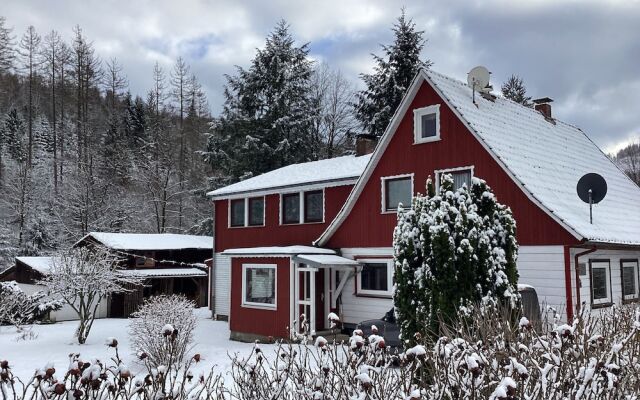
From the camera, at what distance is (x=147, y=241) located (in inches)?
1113

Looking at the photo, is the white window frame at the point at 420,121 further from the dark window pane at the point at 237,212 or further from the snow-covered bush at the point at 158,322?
the dark window pane at the point at 237,212

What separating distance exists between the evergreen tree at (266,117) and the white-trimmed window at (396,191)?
19.1m

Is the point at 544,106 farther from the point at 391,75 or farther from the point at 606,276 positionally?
the point at 391,75

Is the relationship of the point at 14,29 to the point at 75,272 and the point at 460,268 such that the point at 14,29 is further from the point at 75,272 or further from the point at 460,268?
the point at 460,268

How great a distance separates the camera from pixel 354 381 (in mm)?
4215

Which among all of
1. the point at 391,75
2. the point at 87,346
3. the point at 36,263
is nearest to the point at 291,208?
the point at 87,346

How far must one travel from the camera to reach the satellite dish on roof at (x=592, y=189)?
13492mm

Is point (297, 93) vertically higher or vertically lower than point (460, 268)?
higher

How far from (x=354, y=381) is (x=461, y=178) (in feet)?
36.5

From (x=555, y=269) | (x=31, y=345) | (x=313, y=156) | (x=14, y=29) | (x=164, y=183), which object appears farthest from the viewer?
(x=14, y=29)

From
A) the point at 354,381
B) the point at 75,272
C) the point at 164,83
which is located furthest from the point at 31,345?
the point at 164,83

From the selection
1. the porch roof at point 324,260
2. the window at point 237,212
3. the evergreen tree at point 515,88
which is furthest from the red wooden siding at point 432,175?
the evergreen tree at point 515,88

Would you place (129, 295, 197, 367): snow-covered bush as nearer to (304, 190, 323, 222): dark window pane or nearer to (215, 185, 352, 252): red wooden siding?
(215, 185, 352, 252): red wooden siding

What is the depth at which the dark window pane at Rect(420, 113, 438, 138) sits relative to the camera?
1534cm
